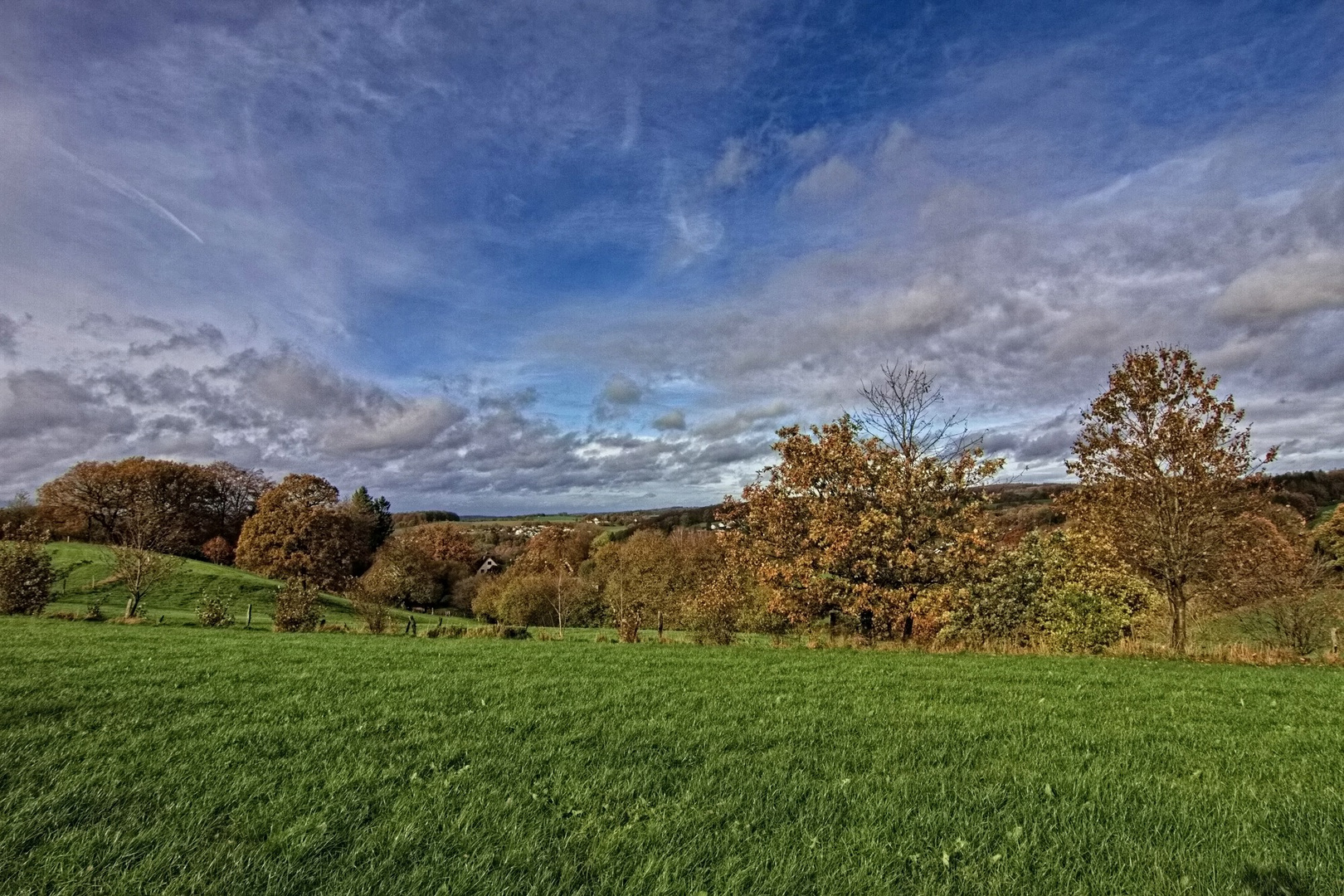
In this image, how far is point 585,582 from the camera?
64312 millimetres

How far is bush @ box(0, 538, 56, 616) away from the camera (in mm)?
32781

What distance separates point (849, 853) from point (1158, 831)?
2626mm

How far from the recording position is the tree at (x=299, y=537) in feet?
208

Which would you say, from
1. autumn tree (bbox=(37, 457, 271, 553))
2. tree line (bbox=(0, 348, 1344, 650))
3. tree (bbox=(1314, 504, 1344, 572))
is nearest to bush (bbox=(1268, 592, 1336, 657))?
tree line (bbox=(0, 348, 1344, 650))

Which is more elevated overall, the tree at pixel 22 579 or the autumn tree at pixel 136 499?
the autumn tree at pixel 136 499

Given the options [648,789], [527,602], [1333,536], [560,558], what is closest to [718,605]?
[648,789]

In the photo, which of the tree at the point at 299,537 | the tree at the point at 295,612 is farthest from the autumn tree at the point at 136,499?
the tree at the point at 295,612

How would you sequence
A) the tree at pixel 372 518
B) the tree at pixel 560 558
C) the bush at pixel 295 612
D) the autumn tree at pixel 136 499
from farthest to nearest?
the tree at pixel 372 518 → the autumn tree at pixel 136 499 → the tree at pixel 560 558 → the bush at pixel 295 612

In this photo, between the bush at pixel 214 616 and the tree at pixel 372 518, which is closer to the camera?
the bush at pixel 214 616

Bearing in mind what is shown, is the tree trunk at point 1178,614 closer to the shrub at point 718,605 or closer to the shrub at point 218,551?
the shrub at point 718,605

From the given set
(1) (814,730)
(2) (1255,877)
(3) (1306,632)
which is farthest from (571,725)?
(3) (1306,632)

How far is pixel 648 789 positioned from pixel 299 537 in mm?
68884

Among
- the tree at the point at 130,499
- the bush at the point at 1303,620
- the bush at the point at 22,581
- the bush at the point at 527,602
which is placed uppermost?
the tree at the point at 130,499

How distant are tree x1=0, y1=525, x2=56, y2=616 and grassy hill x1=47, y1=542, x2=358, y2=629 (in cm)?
862
